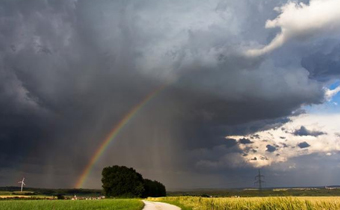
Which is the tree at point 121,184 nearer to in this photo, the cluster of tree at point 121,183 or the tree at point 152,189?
the cluster of tree at point 121,183

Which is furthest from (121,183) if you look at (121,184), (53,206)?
(53,206)

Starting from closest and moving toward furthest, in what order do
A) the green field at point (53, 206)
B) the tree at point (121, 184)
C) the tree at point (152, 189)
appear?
the green field at point (53, 206) < the tree at point (121, 184) < the tree at point (152, 189)

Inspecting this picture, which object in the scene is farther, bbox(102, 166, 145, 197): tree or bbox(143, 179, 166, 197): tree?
bbox(143, 179, 166, 197): tree

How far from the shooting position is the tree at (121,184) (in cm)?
13175

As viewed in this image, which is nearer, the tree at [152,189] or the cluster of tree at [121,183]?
the cluster of tree at [121,183]

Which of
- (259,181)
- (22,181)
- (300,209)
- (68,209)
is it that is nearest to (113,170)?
(22,181)

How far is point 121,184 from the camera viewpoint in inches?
5217

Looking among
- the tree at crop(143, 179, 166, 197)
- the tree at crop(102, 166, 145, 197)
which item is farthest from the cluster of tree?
the tree at crop(143, 179, 166, 197)

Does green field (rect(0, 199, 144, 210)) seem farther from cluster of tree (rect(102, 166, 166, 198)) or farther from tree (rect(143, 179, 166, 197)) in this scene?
tree (rect(143, 179, 166, 197))

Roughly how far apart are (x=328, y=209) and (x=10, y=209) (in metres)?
26.7

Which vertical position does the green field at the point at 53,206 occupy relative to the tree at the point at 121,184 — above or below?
below

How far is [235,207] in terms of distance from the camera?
24938mm

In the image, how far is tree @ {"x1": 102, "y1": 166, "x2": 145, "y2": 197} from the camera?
432ft

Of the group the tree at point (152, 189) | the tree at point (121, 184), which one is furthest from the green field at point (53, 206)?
the tree at point (152, 189)
